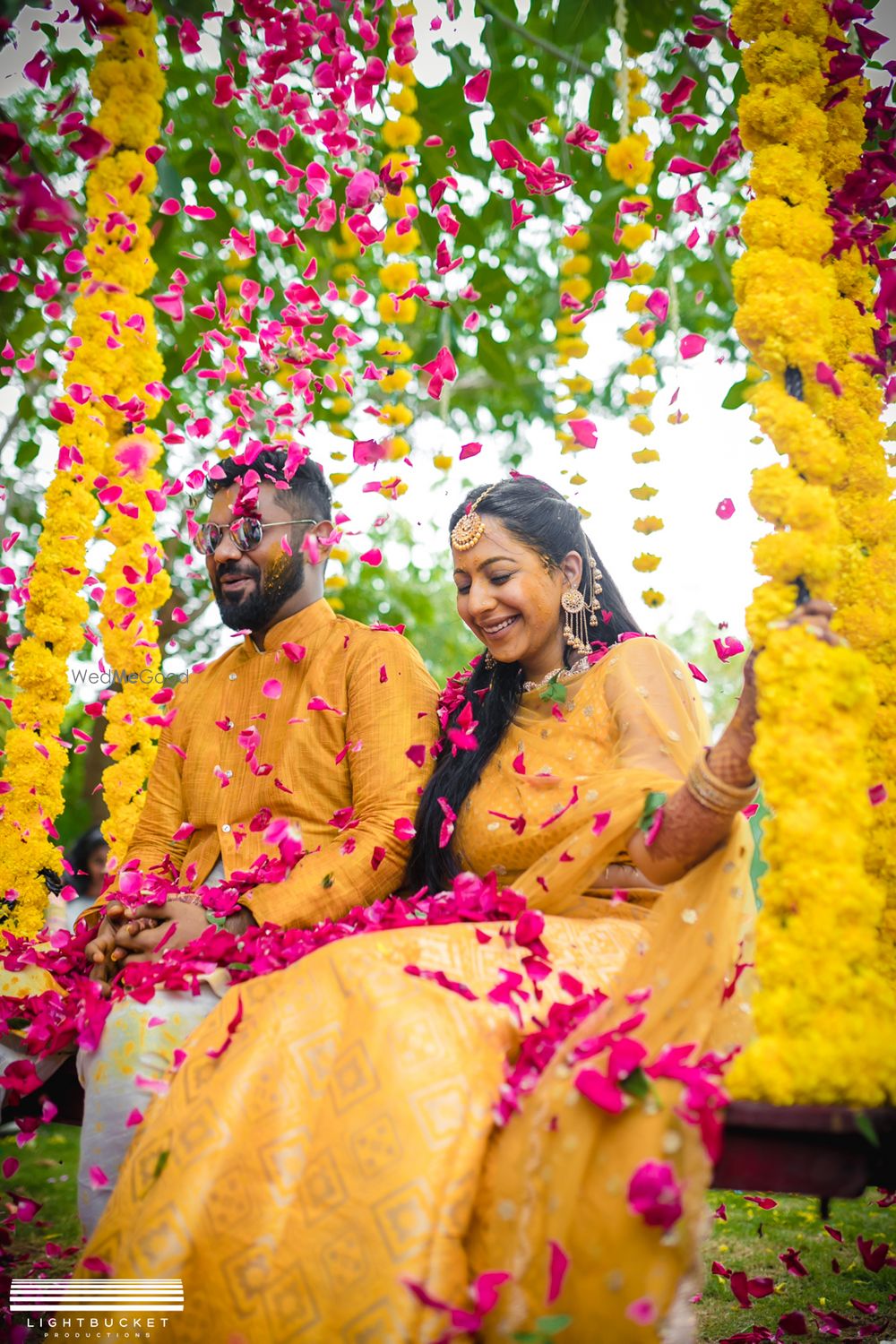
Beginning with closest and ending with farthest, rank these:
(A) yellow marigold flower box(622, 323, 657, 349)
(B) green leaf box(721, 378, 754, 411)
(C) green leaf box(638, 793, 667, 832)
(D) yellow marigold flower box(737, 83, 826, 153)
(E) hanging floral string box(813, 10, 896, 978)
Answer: (E) hanging floral string box(813, 10, 896, 978), (D) yellow marigold flower box(737, 83, 826, 153), (C) green leaf box(638, 793, 667, 832), (A) yellow marigold flower box(622, 323, 657, 349), (B) green leaf box(721, 378, 754, 411)

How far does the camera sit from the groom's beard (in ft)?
12.9

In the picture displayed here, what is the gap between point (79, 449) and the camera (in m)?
3.96

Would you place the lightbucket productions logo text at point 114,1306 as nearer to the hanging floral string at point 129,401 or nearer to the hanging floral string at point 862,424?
the hanging floral string at point 862,424

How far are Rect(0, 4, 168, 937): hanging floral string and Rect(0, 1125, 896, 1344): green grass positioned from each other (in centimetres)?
177

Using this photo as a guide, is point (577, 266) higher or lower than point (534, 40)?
lower

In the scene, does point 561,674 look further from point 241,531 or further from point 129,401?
point 129,401

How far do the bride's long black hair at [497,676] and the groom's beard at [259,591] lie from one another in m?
0.70

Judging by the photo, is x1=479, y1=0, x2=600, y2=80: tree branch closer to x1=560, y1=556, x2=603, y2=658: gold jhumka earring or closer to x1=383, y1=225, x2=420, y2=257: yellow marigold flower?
x1=383, y1=225, x2=420, y2=257: yellow marigold flower

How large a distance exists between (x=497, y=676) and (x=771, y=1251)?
3.02 m

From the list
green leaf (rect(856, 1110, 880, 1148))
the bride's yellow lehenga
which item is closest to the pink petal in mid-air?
the bride's yellow lehenga

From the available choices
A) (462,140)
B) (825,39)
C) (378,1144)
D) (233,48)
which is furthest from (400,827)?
(233,48)

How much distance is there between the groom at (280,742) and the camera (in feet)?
10.9

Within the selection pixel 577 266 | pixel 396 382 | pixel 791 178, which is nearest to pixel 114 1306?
pixel 791 178

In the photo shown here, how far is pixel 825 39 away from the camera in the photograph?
2479 mm
